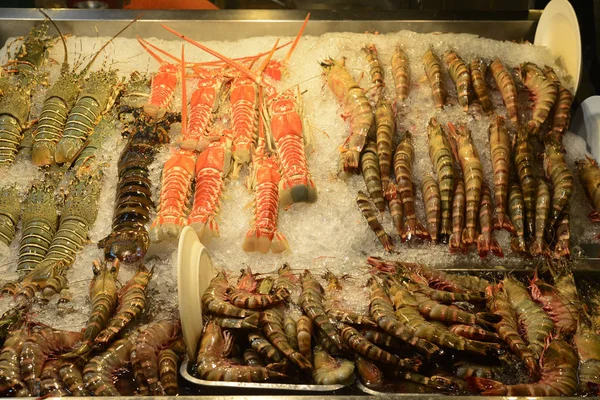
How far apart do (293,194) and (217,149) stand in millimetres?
633

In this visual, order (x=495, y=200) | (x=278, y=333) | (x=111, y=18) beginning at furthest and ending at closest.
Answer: (x=111, y=18)
(x=495, y=200)
(x=278, y=333)

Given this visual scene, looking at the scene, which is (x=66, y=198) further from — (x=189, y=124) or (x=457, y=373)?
Answer: (x=457, y=373)

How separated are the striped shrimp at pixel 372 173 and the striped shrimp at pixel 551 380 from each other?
1286 mm

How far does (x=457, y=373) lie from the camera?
2.42 meters

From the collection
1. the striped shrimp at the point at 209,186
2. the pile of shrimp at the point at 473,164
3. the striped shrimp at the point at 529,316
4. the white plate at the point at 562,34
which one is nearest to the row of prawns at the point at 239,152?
the striped shrimp at the point at 209,186

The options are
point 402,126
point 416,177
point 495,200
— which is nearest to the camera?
point 495,200

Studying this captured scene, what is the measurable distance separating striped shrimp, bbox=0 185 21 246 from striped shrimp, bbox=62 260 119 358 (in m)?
0.71

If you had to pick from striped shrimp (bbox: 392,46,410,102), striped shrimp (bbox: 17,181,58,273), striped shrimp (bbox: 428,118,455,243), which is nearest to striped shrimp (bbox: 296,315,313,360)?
striped shrimp (bbox: 428,118,455,243)

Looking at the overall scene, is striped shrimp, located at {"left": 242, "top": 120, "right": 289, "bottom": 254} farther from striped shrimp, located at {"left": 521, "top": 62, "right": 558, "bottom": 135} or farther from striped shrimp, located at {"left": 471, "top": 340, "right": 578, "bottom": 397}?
striped shrimp, located at {"left": 521, "top": 62, "right": 558, "bottom": 135}

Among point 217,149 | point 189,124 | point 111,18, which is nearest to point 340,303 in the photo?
point 217,149

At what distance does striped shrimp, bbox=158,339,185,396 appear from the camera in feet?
7.66

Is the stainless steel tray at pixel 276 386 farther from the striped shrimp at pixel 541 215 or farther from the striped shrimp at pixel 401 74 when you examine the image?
the striped shrimp at pixel 401 74

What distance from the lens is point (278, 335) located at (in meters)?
2.51

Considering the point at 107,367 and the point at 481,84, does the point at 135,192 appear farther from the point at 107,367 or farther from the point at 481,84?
the point at 481,84
